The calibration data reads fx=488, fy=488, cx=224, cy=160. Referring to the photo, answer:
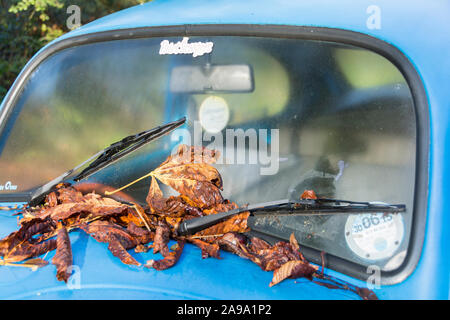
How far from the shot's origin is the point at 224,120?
225 cm

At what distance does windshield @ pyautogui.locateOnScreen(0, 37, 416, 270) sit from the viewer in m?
1.84

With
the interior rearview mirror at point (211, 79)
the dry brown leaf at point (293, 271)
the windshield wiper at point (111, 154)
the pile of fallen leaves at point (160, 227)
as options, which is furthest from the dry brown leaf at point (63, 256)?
the interior rearview mirror at point (211, 79)

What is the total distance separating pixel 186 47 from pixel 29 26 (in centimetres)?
916

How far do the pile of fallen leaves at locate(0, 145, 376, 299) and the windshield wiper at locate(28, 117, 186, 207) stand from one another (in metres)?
0.04

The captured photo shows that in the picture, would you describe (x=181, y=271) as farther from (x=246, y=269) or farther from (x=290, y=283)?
(x=290, y=283)

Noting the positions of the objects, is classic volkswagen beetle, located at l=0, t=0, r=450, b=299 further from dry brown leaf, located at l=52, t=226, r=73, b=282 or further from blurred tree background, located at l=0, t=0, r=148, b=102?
blurred tree background, located at l=0, t=0, r=148, b=102

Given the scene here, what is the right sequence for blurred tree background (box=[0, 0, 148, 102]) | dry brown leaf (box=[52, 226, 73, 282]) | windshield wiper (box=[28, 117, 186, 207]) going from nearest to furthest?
dry brown leaf (box=[52, 226, 73, 282]) → windshield wiper (box=[28, 117, 186, 207]) → blurred tree background (box=[0, 0, 148, 102])

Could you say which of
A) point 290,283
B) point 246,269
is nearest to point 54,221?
point 246,269

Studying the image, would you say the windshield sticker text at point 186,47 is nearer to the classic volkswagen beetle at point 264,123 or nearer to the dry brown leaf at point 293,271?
the classic volkswagen beetle at point 264,123

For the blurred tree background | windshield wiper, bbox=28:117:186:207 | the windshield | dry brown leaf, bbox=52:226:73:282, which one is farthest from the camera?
the blurred tree background

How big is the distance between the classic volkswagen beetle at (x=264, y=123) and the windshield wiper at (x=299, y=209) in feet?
0.09

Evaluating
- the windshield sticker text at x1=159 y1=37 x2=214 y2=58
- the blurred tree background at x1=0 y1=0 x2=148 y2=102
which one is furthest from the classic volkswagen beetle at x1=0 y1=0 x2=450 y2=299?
the blurred tree background at x1=0 y1=0 x2=148 y2=102

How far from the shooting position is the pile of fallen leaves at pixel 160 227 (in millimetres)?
1783
